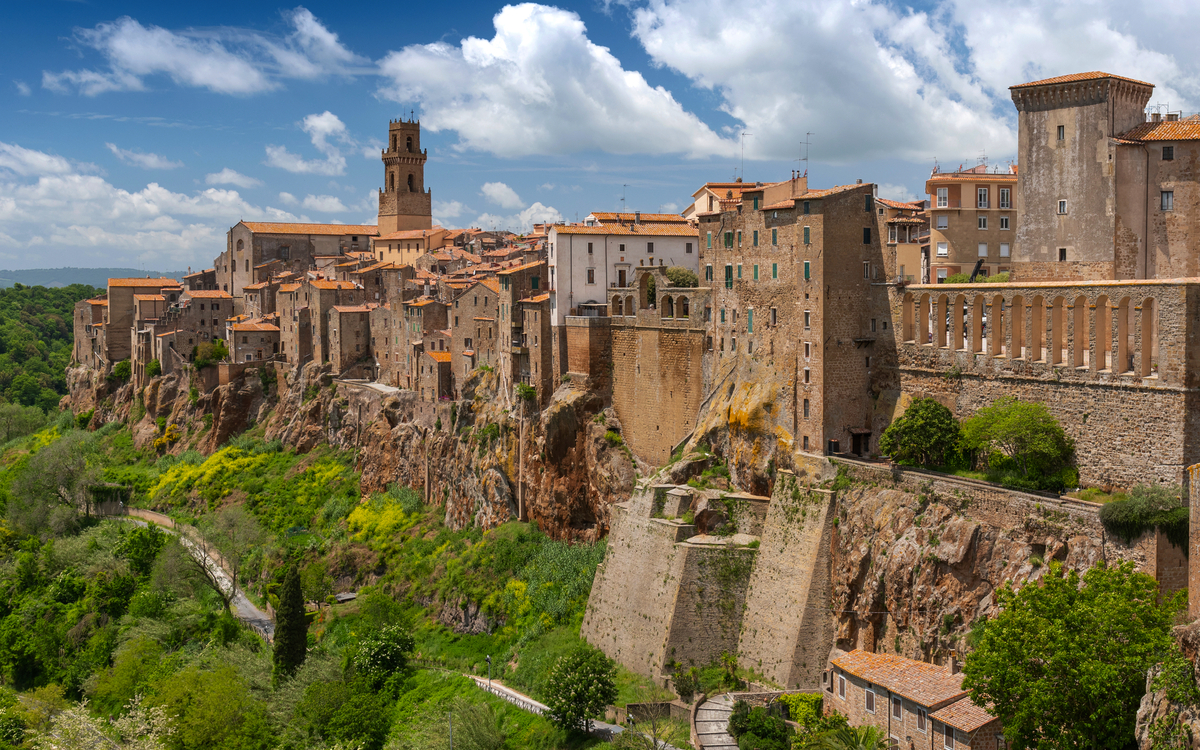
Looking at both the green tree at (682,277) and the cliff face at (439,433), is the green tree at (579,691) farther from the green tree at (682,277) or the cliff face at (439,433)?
the green tree at (682,277)

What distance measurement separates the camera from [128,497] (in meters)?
83.4

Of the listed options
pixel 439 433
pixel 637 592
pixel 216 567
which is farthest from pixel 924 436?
pixel 216 567

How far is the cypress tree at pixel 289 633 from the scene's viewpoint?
168 feet

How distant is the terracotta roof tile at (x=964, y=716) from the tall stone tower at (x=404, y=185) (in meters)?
85.6

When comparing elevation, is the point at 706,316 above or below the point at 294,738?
above

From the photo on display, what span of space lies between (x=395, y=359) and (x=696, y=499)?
39349mm

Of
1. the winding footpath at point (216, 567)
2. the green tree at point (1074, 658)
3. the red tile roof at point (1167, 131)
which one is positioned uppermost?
the red tile roof at point (1167, 131)

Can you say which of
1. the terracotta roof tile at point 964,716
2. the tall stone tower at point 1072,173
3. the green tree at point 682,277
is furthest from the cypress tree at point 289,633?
the tall stone tower at point 1072,173

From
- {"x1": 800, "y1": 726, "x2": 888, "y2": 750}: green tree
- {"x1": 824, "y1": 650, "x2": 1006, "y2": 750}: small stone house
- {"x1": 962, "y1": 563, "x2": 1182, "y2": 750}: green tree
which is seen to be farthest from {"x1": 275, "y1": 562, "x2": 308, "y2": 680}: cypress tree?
{"x1": 962, "y1": 563, "x2": 1182, "y2": 750}: green tree

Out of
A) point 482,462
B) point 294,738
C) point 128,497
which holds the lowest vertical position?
point 294,738

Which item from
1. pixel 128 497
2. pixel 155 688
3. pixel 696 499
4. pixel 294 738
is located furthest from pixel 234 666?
pixel 128 497

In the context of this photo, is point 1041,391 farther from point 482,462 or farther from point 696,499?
point 482,462

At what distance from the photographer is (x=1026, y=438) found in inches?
1359

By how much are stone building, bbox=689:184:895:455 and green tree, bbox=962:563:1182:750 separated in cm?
1468
